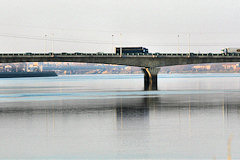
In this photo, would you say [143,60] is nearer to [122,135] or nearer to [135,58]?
[135,58]

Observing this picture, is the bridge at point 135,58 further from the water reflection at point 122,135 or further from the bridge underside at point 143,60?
the water reflection at point 122,135

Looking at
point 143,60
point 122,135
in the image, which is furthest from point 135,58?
point 122,135

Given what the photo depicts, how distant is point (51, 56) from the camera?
106625mm

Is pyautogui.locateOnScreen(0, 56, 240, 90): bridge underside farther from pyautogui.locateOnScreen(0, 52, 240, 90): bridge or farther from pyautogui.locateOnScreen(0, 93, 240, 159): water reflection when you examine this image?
pyautogui.locateOnScreen(0, 93, 240, 159): water reflection

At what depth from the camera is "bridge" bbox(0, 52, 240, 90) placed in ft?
352

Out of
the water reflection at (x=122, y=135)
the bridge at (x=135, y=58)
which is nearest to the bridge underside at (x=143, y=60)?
the bridge at (x=135, y=58)

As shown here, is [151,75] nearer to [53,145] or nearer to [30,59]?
[30,59]

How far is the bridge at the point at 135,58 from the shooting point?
10744 cm

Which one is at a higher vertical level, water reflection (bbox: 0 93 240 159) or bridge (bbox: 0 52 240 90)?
bridge (bbox: 0 52 240 90)

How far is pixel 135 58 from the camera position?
365 feet

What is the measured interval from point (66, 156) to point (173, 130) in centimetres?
752

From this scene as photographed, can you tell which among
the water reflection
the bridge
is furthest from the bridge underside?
the water reflection

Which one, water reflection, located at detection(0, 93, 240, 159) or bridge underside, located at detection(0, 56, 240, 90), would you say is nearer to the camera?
water reflection, located at detection(0, 93, 240, 159)

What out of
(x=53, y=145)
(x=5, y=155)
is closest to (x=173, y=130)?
(x=53, y=145)
